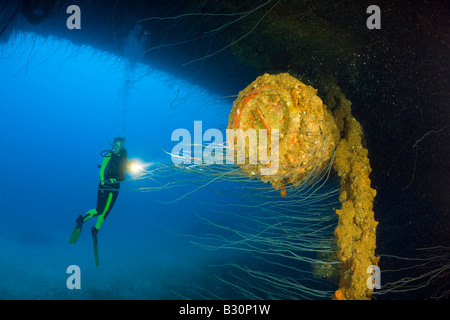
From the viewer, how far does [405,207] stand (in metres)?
3.04

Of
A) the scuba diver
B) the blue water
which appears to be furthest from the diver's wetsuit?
the blue water

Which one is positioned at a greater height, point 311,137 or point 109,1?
point 109,1

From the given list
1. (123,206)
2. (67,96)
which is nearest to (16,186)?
(123,206)

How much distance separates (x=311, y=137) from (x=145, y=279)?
11932mm

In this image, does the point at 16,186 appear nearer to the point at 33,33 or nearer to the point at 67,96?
the point at 67,96

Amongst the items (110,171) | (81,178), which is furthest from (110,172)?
(81,178)

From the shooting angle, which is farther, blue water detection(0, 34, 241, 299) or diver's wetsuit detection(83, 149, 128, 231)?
diver's wetsuit detection(83, 149, 128, 231)

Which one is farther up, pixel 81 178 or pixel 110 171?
pixel 81 178

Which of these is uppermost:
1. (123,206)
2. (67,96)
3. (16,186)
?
(67,96)

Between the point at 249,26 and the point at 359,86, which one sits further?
the point at 249,26

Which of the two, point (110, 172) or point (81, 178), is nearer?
point (110, 172)

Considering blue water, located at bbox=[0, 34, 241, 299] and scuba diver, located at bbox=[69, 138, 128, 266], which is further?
scuba diver, located at bbox=[69, 138, 128, 266]

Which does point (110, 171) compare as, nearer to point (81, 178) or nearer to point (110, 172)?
point (110, 172)

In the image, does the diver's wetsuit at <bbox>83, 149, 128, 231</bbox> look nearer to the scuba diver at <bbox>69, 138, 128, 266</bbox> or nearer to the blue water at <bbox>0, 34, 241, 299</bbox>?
the scuba diver at <bbox>69, 138, 128, 266</bbox>
